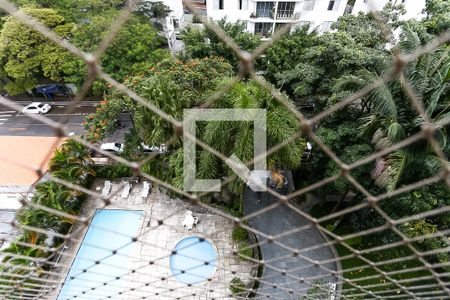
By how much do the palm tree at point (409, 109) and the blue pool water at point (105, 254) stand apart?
2829 millimetres

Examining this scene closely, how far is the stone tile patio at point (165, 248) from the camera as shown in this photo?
352 cm

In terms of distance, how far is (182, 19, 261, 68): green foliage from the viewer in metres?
4.96

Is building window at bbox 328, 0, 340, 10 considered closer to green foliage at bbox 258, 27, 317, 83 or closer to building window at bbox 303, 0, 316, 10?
building window at bbox 303, 0, 316, 10

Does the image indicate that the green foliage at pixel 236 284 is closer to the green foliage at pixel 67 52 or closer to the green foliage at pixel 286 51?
the green foliage at pixel 286 51

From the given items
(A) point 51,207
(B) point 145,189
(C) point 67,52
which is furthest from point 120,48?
(A) point 51,207

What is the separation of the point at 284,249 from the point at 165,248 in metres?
1.63

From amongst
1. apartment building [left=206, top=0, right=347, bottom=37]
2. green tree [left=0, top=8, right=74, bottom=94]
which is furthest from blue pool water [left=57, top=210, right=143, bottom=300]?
apartment building [left=206, top=0, right=347, bottom=37]

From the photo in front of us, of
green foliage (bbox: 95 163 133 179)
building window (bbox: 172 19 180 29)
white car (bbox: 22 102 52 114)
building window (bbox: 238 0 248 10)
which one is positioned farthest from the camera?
building window (bbox: 172 19 180 29)

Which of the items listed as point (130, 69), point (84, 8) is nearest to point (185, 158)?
point (130, 69)

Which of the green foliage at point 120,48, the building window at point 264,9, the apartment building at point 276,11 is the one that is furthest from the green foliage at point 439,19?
the green foliage at point 120,48

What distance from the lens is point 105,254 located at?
3961 millimetres

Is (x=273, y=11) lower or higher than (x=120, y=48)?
higher

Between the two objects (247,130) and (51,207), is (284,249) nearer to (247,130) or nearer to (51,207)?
(247,130)

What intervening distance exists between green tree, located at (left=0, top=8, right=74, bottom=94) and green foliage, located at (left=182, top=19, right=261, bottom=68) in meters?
2.40
